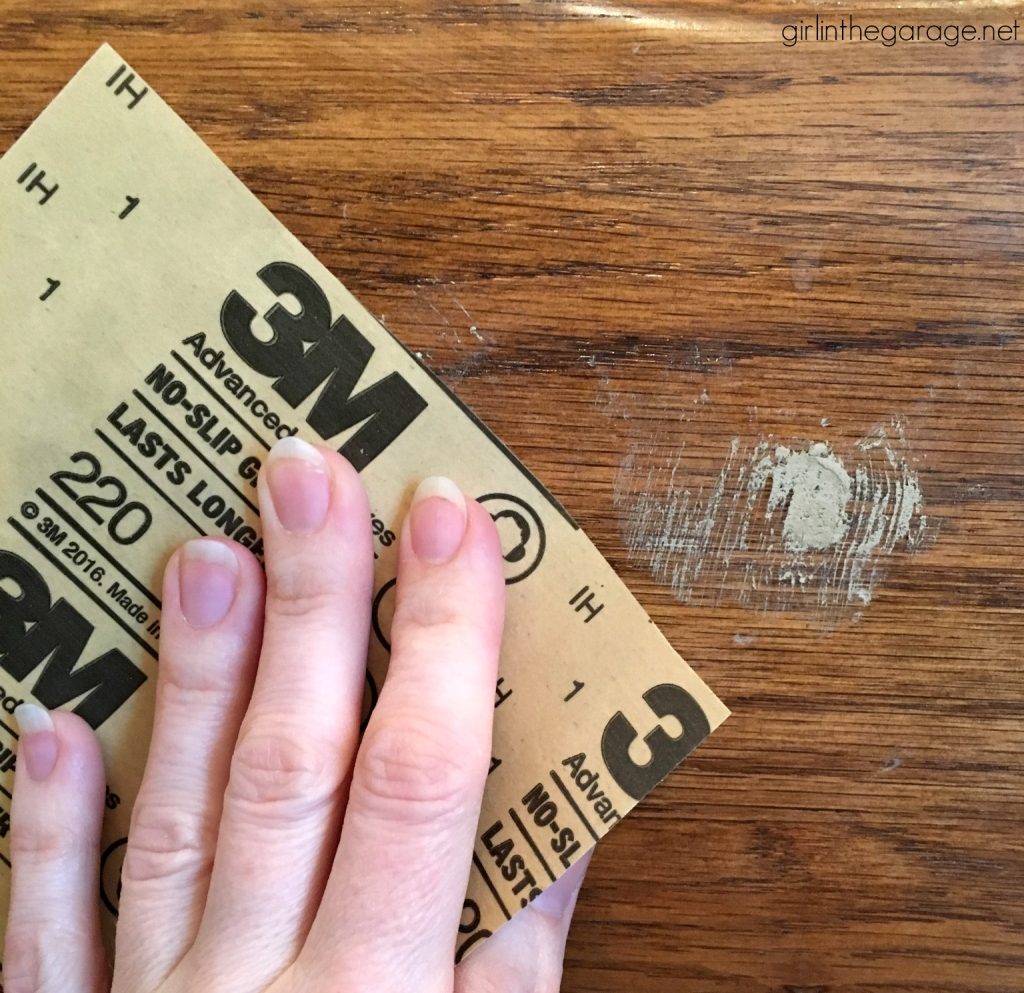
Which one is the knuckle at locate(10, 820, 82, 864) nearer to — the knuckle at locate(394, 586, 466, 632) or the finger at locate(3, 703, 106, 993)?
the finger at locate(3, 703, 106, 993)

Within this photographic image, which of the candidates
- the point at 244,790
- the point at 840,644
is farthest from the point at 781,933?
the point at 244,790

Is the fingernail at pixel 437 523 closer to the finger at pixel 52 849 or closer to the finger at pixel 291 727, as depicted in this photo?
the finger at pixel 291 727

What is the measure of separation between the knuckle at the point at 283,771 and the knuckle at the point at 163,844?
0.17 ft

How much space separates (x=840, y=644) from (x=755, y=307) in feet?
0.72

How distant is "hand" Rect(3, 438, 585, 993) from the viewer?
0.49m

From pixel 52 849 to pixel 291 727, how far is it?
7.5 inches

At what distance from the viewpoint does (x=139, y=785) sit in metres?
0.56

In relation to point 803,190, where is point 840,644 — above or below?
below

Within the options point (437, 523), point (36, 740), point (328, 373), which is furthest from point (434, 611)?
point (36, 740)

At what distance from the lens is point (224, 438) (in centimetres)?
52

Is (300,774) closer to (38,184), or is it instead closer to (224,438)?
(224,438)

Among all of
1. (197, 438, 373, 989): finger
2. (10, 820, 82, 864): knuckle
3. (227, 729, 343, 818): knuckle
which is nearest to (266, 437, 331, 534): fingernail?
(197, 438, 373, 989): finger

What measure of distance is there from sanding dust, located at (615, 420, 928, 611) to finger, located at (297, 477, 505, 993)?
0.11 m

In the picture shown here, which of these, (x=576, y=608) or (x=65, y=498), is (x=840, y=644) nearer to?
(x=576, y=608)
